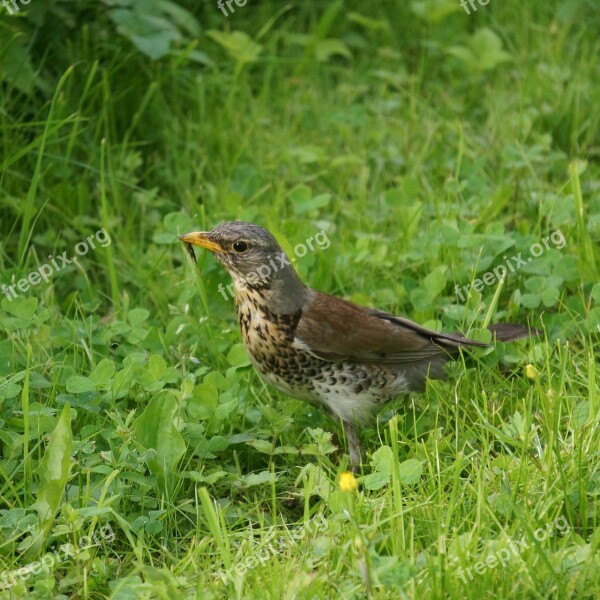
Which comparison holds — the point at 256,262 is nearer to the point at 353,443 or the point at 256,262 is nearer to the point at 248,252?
the point at 248,252

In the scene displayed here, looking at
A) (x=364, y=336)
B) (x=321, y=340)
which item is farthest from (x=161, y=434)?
Result: (x=364, y=336)

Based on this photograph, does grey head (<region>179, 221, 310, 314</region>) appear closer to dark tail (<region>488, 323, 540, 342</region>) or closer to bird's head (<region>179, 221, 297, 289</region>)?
bird's head (<region>179, 221, 297, 289</region>)

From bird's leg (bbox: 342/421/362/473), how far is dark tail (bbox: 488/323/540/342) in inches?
30.6

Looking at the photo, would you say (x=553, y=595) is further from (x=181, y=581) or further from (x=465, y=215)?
(x=465, y=215)

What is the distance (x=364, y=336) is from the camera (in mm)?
4660

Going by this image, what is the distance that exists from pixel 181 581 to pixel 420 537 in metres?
0.80

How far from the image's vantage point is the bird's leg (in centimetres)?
447

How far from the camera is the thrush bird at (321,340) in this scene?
4535 mm

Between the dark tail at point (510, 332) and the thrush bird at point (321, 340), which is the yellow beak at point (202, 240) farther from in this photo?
the dark tail at point (510, 332)

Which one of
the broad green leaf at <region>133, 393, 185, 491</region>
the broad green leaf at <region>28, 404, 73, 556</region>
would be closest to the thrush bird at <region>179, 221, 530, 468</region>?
the broad green leaf at <region>133, 393, 185, 491</region>

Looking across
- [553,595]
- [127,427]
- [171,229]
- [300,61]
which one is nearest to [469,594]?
[553,595]

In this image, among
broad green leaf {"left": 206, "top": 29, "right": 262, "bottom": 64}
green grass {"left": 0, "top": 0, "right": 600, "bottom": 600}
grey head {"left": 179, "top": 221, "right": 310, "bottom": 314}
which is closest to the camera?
green grass {"left": 0, "top": 0, "right": 600, "bottom": 600}

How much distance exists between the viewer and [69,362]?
15.5ft

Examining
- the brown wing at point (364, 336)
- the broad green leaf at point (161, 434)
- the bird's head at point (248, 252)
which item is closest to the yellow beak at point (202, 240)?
the bird's head at point (248, 252)
